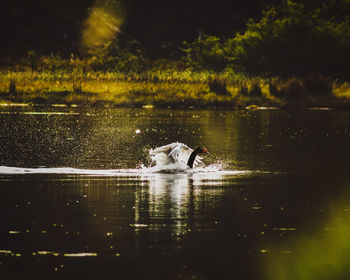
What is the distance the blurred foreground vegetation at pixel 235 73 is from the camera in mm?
46438

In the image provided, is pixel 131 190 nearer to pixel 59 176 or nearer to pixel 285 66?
pixel 59 176

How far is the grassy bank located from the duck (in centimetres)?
2745

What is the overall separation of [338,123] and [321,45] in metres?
21.5

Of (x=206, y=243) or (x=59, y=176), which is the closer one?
(x=206, y=243)

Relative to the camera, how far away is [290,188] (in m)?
15.5

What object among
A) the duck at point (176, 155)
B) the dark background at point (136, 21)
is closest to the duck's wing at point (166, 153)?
the duck at point (176, 155)

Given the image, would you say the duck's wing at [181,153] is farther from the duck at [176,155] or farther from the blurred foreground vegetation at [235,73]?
the blurred foreground vegetation at [235,73]

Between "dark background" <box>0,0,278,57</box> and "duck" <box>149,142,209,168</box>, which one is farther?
"dark background" <box>0,0,278,57</box>

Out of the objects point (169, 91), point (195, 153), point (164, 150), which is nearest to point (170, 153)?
point (164, 150)

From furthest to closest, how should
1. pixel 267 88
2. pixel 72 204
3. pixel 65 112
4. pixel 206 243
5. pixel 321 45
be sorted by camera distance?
A: pixel 321 45 < pixel 267 88 < pixel 65 112 < pixel 72 204 < pixel 206 243

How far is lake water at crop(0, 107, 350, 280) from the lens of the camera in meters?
9.40

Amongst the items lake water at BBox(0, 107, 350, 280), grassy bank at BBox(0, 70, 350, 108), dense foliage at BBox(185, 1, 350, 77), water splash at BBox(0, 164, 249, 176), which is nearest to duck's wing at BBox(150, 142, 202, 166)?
water splash at BBox(0, 164, 249, 176)

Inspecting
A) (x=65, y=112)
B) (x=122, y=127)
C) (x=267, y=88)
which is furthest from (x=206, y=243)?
(x=267, y=88)

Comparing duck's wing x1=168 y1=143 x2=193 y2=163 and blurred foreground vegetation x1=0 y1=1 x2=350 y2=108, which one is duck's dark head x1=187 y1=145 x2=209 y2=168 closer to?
duck's wing x1=168 y1=143 x2=193 y2=163
